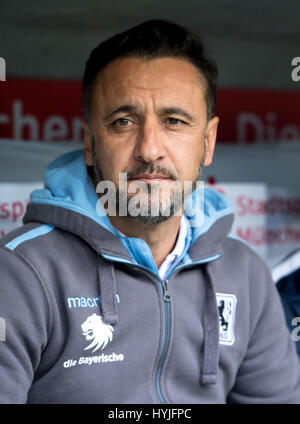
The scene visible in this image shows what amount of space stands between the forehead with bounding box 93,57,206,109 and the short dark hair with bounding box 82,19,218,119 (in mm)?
16

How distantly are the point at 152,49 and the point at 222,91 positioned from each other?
0.95m

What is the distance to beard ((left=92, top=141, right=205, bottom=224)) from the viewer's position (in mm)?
1243

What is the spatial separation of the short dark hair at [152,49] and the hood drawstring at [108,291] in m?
0.37

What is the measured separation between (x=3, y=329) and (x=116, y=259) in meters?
0.27

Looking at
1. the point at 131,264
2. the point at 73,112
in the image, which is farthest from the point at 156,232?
the point at 73,112

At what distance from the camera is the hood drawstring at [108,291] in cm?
123

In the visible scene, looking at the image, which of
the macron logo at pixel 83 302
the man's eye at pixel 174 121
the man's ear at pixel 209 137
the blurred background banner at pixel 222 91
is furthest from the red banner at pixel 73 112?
the macron logo at pixel 83 302

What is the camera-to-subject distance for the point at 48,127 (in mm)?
2092

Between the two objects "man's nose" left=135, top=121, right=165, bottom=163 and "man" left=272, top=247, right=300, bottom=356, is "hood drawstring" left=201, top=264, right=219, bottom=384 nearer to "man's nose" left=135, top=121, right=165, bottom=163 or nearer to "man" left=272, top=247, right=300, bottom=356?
→ "man's nose" left=135, top=121, right=165, bottom=163

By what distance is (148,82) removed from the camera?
128 centimetres

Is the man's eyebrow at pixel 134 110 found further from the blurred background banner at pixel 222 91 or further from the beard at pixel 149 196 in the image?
the blurred background banner at pixel 222 91

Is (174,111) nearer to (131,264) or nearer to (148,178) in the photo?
(148,178)
